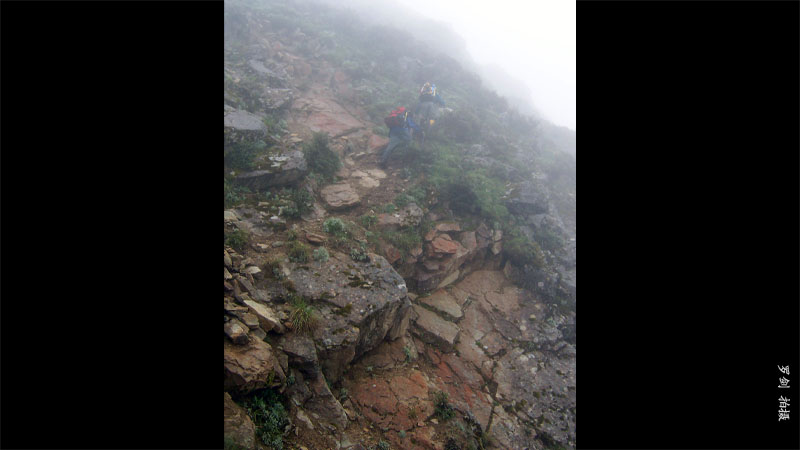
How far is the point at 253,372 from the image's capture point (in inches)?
164

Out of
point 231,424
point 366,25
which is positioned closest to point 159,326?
point 231,424

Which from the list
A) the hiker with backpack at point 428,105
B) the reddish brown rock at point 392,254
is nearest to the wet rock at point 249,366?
the reddish brown rock at point 392,254

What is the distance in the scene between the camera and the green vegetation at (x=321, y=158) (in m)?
10.4

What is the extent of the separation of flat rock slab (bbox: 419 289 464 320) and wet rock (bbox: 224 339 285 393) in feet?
16.5

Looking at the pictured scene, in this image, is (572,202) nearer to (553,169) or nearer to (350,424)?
(553,169)

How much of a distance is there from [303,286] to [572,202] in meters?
16.0

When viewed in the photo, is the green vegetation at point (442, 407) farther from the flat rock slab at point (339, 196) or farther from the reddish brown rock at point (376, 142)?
the reddish brown rock at point (376, 142)

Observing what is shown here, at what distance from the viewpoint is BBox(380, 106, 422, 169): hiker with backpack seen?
12.3m

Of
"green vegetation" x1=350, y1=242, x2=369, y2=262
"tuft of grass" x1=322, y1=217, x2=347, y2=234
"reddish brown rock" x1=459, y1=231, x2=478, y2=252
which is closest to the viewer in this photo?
"green vegetation" x1=350, y1=242, x2=369, y2=262

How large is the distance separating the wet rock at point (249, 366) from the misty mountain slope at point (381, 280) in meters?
0.02

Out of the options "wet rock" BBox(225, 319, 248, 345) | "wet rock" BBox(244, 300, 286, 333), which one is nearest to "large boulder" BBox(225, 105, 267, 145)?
"wet rock" BBox(244, 300, 286, 333)

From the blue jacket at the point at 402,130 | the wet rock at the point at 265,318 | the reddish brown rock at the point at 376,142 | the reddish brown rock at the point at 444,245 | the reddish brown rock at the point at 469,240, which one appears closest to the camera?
the wet rock at the point at 265,318

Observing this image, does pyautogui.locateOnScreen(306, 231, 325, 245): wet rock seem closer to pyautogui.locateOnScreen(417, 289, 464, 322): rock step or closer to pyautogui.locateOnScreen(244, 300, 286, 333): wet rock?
pyautogui.locateOnScreen(244, 300, 286, 333): wet rock

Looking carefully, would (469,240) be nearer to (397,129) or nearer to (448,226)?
(448,226)
